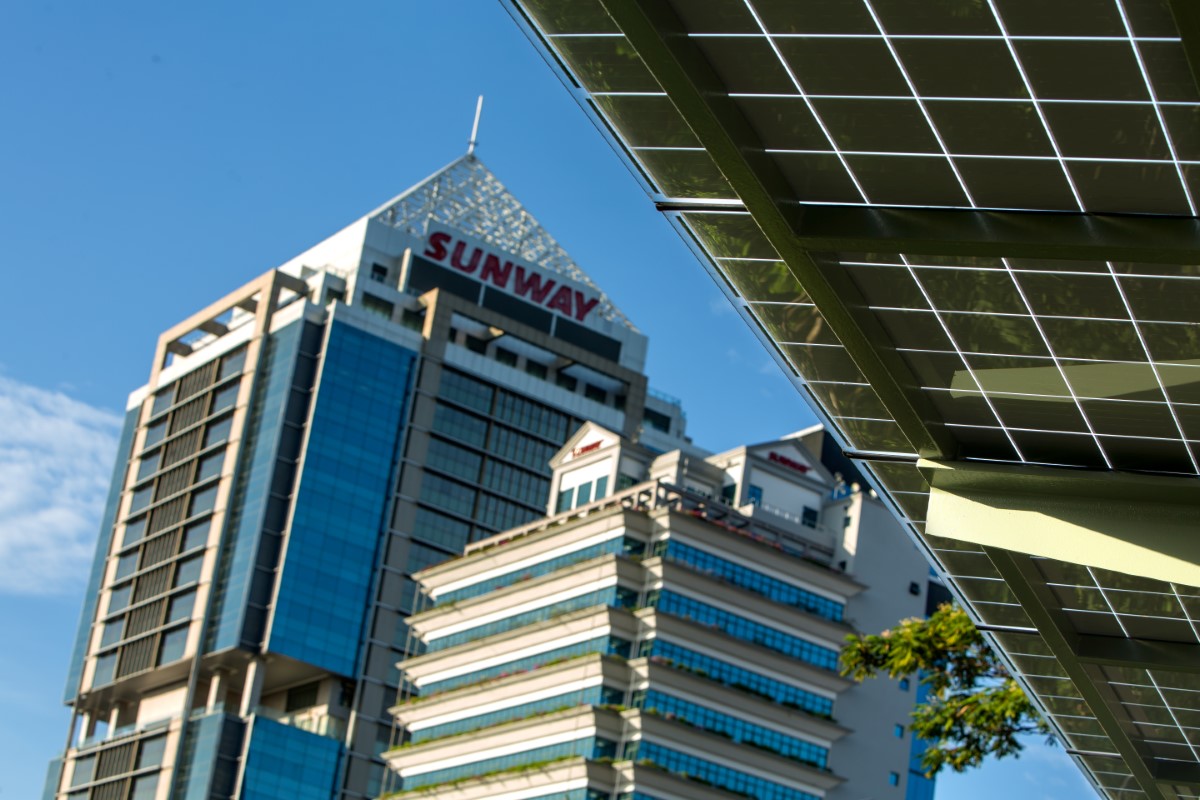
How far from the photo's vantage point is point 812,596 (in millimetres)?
83438

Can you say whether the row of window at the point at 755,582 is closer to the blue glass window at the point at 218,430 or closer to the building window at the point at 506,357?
the building window at the point at 506,357

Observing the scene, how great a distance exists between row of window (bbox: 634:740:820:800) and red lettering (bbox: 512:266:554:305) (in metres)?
60.5

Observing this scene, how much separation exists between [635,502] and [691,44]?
243ft

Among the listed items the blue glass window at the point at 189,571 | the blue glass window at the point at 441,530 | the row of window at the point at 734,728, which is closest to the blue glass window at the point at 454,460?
the blue glass window at the point at 441,530

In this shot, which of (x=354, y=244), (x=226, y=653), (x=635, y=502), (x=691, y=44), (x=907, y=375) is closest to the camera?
(x=691, y=44)

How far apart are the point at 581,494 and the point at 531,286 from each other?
43907mm

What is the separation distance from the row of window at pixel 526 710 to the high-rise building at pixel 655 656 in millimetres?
104

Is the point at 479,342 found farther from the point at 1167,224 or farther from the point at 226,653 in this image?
the point at 1167,224

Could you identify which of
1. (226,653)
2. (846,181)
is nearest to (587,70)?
(846,181)

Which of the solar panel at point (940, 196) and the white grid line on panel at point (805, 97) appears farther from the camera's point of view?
the white grid line on panel at point (805, 97)

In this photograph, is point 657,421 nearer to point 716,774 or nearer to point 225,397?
point 225,397

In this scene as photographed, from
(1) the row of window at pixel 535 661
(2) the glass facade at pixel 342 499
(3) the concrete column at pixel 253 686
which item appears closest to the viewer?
(1) the row of window at pixel 535 661

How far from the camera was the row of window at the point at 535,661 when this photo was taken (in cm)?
7712

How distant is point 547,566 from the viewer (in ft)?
273
